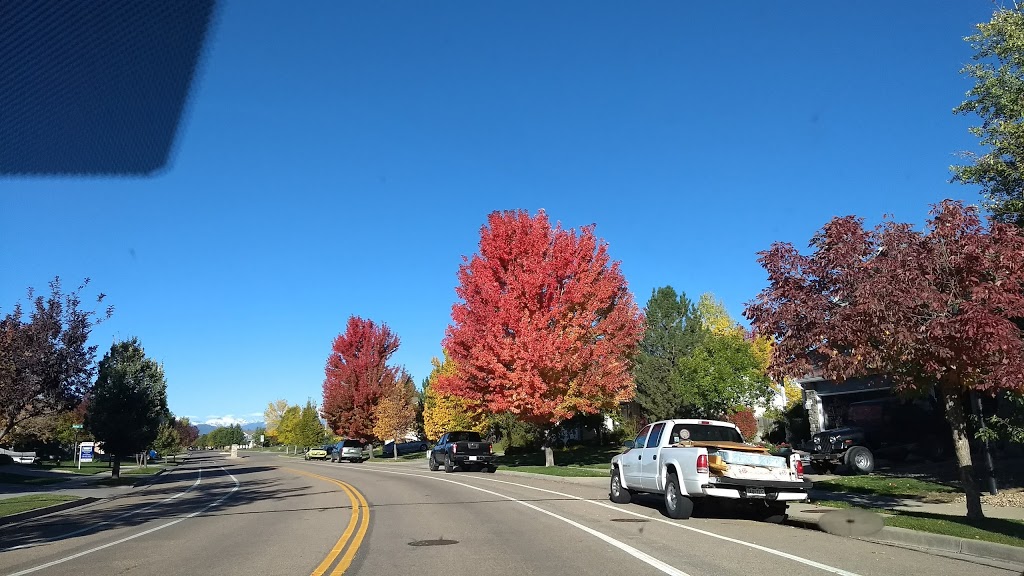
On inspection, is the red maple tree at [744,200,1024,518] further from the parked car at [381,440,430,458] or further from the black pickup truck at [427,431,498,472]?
the parked car at [381,440,430,458]

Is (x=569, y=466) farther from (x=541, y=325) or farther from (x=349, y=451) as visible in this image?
(x=349, y=451)

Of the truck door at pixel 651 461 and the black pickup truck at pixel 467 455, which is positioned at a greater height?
the truck door at pixel 651 461

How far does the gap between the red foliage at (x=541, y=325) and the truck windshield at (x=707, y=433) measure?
36.3 feet

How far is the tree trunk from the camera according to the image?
11133 millimetres

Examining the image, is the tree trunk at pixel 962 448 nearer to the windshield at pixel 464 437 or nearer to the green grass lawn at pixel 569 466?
the green grass lawn at pixel 569 466

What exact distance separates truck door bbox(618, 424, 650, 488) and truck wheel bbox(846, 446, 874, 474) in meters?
9.68

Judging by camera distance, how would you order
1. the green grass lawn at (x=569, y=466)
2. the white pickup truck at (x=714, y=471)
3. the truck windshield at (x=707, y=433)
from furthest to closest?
the green grass lawn at (x=569, y=466) → the truck windshield at (x=707, y=433) → the white pickup truck at (x=714, y=471)

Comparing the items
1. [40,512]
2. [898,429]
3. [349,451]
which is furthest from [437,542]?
[349,451]

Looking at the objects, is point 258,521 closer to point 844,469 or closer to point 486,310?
point 486,310

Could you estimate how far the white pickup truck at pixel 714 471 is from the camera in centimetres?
1266

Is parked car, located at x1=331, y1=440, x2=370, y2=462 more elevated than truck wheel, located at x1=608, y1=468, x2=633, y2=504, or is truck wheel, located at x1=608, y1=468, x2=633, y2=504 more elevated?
truck wheel, located at x1=608, y1=468, x2=633, y2=504

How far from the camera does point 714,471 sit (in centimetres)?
1271

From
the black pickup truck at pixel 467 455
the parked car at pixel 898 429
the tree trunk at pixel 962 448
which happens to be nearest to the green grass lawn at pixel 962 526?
the tree trunk at pixel 962 448

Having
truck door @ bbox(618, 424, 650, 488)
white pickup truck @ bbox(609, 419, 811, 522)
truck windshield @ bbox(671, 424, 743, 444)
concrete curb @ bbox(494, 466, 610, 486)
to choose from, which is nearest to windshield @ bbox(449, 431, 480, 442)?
concrete curb @ bbox(494, 466, 610, 486)
